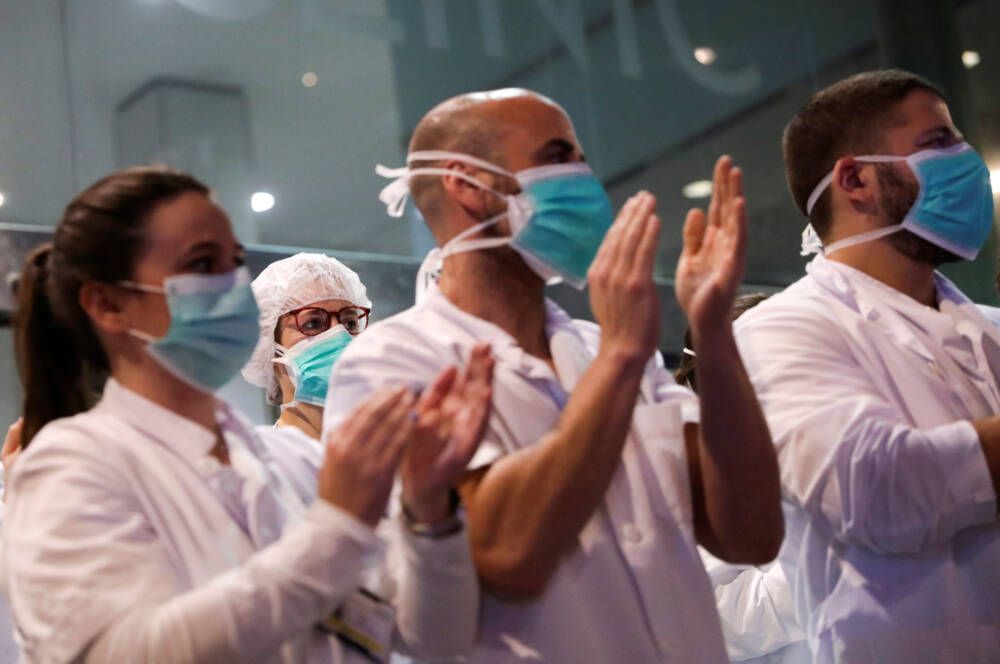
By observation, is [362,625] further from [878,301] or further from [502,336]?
[878,301]

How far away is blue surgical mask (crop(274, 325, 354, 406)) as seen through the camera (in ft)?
12.1

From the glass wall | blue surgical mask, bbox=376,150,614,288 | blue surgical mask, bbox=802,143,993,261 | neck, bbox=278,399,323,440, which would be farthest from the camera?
the glass wall

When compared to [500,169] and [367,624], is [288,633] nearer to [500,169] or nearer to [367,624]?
[367,624]

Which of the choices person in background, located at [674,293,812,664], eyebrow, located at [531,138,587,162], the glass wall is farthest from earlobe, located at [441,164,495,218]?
the glass wall

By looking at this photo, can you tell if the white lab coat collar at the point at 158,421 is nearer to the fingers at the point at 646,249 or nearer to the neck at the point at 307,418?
the fingers at the point at 646,249

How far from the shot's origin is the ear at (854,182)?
292cm

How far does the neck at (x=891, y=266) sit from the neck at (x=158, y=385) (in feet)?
4.89

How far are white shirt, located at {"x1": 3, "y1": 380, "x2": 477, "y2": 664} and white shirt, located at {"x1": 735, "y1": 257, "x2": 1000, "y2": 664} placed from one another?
85 centimetres

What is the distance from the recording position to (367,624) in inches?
78.6

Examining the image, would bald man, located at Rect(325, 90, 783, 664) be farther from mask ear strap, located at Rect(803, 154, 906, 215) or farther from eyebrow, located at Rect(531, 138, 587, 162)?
mask ear strap, located at Rect(803, 154, 906, 215)

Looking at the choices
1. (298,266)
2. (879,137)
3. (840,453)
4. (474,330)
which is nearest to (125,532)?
(474,330)

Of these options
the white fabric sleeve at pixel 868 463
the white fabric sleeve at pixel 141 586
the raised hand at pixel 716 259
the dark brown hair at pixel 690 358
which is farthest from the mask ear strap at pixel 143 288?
the dark brown hair at pixel 690 358

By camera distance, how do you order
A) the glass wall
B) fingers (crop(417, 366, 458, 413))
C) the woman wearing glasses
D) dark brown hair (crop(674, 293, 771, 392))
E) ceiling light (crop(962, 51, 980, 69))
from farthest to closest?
ceiling light (crop(962, 51, 980, 69))
the glass wall
dark brown hair (crop(674, 293, 771, 392))
the woman wearing glasses
fingers (crop(417, 366, 458, 413))

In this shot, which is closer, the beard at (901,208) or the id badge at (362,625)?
the id badge at (362,625)
